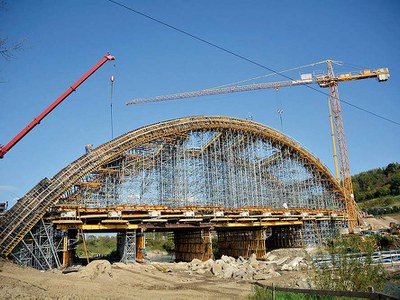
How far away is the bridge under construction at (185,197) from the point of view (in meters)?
29.3

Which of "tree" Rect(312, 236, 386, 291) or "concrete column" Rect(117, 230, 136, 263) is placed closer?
"tree" Rect(312, 236, 386, 291)

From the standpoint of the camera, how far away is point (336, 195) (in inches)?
→ 2318

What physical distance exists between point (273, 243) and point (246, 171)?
13.5 metres

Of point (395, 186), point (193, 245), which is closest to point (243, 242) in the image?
point (193, 245)

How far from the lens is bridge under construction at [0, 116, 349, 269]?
96.1ft

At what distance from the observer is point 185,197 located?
130 ft

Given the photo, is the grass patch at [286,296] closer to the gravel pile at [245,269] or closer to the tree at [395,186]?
the gravel pile at [245,269]

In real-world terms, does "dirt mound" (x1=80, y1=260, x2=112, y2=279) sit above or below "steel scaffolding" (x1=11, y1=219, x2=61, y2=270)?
below

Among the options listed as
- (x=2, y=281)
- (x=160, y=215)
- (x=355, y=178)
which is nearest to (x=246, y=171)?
(x=160, y=215)

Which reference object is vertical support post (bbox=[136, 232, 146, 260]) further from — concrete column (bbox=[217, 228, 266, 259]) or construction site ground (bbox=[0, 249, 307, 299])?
concrete column (bbox=[217, 228, 266, 259])

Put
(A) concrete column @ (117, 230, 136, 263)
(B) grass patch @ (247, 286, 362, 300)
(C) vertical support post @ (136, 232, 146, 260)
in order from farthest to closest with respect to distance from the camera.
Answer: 1. (C) vertical support post @ (136, 232, 146, 260)
2. (A) concrete column @ (117, 230, 136, 263)
3. (B) grass patch @ (247, 286, 362, 300)

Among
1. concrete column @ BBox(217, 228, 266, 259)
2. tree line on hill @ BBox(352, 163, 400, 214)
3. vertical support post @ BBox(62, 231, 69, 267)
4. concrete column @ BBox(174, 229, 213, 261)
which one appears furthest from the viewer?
tree line on hill @ BBox(352, 163, 400, 214)

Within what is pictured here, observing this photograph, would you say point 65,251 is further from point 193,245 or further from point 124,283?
point 193,245

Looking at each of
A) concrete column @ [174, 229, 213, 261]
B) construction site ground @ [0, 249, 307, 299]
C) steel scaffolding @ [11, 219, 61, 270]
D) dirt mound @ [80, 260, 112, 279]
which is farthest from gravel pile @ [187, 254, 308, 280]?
steel scaffolding @ [11, 219, 61, 270]
